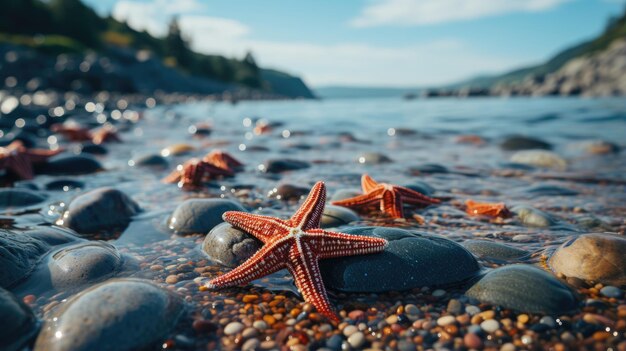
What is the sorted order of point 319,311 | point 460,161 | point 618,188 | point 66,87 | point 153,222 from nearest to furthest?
point 319,311 → point 153,222 → point 618,188 → point 460,161 → point 66,87

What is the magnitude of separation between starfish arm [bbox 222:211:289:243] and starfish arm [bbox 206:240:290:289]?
6.3 inches

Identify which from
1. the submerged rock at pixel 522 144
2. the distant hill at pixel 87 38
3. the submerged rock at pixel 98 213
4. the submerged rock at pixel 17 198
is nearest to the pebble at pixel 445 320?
the submerged rock at pixel 98 213

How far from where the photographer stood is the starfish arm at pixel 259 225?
11.3ft

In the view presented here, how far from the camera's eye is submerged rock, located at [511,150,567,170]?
901cm

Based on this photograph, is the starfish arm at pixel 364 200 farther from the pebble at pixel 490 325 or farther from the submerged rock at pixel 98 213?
the submerged rock at pixel 98 213

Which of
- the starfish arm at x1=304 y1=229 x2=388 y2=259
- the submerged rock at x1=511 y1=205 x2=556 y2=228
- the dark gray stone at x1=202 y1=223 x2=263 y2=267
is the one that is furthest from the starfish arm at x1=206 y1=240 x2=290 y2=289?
the submerged rock at x1=511 y1=205 x2=556 y2=228

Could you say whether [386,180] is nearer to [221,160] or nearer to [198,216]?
[221,160]

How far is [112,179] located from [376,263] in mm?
6193

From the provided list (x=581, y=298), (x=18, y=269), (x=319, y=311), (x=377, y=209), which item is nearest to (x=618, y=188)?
(x=377, y=209)

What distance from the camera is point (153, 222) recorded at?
5.18 m

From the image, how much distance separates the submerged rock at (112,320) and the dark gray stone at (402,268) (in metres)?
1.28

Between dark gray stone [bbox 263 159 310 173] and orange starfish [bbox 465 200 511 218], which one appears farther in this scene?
dark gray stone [bbox 263 159 310 173]

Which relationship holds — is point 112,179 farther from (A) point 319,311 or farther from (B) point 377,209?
(A) point 319,311

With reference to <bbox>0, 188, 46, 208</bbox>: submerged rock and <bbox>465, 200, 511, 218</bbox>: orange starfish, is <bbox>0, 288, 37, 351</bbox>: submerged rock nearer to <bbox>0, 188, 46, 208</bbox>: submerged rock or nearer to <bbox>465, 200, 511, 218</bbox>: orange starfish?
<bbox>0, 188, 46, 208</bbox>: submerged rock
